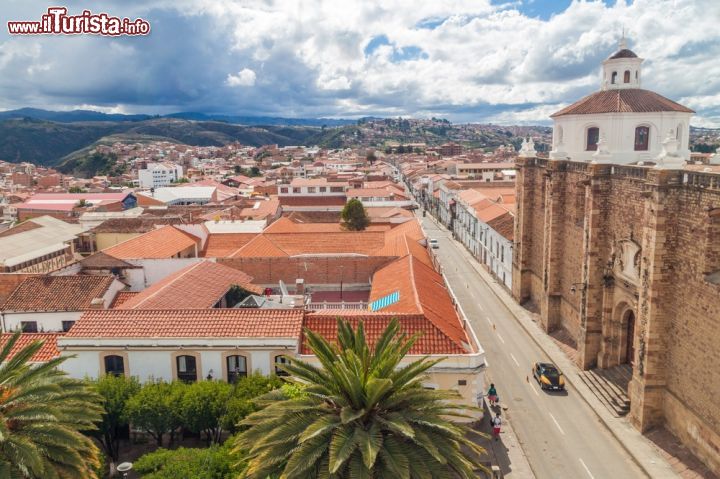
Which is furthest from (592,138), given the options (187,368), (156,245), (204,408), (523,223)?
(156,245)

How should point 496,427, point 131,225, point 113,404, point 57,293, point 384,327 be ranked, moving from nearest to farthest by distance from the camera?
point 113,404 < point 496,427 < point 384,327 < point 57,293 < point 131,225

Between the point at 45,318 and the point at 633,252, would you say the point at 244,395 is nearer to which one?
the point at 45,318

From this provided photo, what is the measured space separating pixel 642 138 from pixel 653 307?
14.3 metres

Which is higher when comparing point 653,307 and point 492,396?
point 653,307

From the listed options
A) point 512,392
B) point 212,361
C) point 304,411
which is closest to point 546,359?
point 512,392

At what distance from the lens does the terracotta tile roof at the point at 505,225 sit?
46.3m

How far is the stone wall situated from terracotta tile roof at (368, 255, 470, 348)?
7.41 metres

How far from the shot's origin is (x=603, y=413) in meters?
24.4

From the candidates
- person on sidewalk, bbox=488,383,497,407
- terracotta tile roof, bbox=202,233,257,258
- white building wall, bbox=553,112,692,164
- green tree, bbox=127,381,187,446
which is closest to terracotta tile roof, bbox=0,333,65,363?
green tree, bbox=127,381,187,446

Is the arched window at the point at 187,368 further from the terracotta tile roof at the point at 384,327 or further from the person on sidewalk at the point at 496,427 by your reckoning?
the person on sidewalk at the point at 496,427

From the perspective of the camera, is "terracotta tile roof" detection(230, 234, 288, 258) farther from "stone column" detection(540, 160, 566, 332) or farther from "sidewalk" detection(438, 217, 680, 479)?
"stone column" detection(540, 160, 566, 332)

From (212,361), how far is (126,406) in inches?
136

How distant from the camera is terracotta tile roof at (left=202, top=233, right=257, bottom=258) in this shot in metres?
43.0

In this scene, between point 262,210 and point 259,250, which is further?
point 262,210
